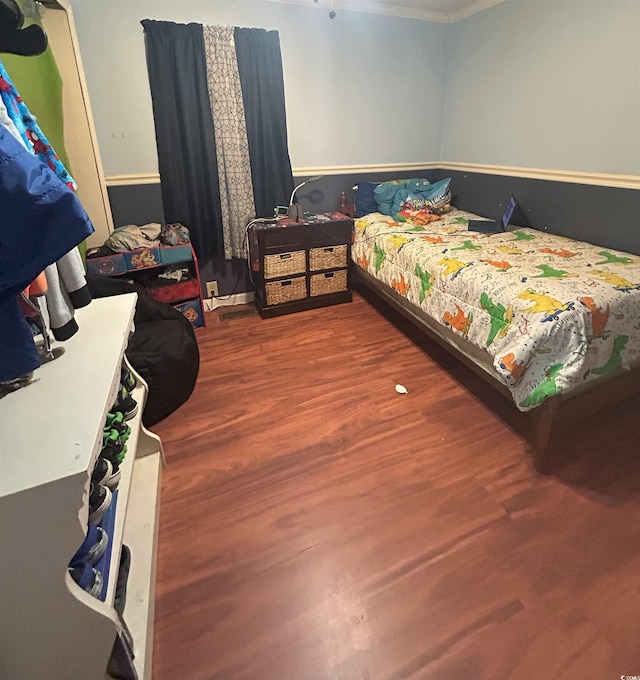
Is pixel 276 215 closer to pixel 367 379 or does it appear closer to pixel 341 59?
pixel 341 59

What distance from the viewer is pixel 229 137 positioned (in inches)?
113

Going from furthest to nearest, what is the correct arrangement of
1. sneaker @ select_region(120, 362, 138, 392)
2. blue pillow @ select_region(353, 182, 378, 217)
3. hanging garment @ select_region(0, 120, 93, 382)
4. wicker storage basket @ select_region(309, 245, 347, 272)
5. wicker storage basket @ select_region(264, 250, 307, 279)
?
1. blue pillow @ select_region(353, 182, 378, 217)
2. wicker storage basket @ select_region(309, 245, 347, 272)
3. wicker storage basket @ select_region(264, 250, 307, 279)
4. sneaker @ select_region(120, 362, 138, 392)
5. hanging garment @ select_region(0, 120, 93, 382)

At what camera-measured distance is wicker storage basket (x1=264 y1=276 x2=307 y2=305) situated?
310 cm

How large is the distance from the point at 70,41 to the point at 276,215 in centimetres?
160

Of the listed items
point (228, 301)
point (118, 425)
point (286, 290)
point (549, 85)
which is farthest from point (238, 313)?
point (549, 85)

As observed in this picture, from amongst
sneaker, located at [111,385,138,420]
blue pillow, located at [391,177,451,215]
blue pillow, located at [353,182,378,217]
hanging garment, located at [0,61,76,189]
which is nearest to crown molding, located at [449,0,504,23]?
blue pillow, located at [391,177,451,215]

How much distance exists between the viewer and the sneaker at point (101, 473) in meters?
1.09

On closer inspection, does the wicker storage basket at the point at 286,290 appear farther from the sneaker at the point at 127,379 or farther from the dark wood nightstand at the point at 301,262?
the sneaker at the point at 127,379

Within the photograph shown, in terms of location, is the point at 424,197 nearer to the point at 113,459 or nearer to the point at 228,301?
the point at 228,301

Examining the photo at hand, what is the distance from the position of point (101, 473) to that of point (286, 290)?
2.22 metres

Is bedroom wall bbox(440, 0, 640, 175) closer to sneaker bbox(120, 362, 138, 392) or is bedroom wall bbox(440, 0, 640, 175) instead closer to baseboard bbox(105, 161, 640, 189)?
baseboard bbox(105, 161, 640, 189)

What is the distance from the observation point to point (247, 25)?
2791mm

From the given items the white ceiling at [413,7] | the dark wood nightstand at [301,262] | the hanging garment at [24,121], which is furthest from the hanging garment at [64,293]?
the white ceiling at [413,7]

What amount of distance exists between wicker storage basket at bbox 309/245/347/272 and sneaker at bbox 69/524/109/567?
2469 mm
